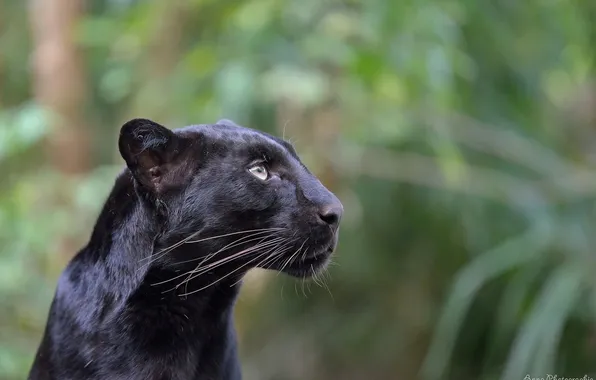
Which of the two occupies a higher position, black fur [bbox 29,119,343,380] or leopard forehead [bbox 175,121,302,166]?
leopard forehead [bbox 175,121,302,166]

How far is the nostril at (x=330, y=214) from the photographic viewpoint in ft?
5.00

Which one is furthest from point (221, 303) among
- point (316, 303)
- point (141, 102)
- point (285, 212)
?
point (316, 303)

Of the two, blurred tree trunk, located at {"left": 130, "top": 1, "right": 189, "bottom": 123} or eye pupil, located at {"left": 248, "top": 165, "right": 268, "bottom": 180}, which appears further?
blurred tree trunk, located at {"left": 130, "top": 1, "right": 189, "bottom": 123}

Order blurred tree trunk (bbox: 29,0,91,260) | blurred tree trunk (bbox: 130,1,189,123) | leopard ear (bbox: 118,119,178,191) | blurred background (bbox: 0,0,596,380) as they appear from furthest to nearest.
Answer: blurred tree trunk (bbox: 29,0,91,260)
blurred tree trunk (bbox: 130,1,189,123)
blurred background (bbox: 0,0,596,380)
leopard ear (bbox: 118,119,178,191)

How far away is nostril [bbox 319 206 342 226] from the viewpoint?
1523 mm

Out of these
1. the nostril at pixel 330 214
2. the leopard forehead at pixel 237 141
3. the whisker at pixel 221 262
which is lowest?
the whisker at pixel 221 262

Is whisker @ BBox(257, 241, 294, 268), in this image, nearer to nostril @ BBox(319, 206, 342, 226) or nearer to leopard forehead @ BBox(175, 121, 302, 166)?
nostril @ BBox(319, 206, 342, 226)

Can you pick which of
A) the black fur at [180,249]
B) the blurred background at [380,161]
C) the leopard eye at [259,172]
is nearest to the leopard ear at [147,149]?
the black fur at [180,249]

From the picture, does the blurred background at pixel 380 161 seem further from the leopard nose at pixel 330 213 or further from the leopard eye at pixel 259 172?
the leopard nose at pixel 330 213

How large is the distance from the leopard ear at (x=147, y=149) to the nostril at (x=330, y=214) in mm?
339

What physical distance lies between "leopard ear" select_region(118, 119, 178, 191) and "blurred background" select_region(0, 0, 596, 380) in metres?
1.41

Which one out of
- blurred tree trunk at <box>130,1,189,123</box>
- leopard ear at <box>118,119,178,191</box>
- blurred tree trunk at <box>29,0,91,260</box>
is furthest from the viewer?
blurred tree trunk at <box>29,0,91,260</box>

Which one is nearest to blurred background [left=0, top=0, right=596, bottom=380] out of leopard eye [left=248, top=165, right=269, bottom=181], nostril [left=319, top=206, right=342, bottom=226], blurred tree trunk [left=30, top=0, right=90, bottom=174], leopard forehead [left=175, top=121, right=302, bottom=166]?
blurred tree trunk [left=30, top=0, right=90, bottom=174]

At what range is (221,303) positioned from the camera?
1.59 m
